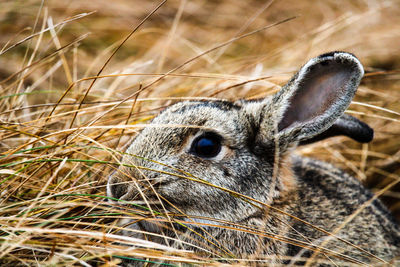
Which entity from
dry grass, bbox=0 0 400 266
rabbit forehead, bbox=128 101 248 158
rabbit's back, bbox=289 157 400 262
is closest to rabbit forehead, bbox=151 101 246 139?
rabbit forehead, bbox=128 101 248 158

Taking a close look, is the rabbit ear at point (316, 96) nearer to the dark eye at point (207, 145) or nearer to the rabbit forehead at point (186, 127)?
the rabbit forehead at point (186, 127)

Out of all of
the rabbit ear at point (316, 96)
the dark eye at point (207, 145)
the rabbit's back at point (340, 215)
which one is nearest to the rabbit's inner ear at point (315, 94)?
the rabbit ear at point (316, 96)

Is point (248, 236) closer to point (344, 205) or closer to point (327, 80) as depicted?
point (344, 205)

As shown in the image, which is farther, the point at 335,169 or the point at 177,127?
the point at 335,169

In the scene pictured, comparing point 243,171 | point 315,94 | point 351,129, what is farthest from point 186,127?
point 351,129

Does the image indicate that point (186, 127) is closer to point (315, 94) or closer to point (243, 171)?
point (243, 171)

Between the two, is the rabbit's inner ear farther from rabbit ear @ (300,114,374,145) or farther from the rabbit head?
rabbit ear @ (300,114,374,145)

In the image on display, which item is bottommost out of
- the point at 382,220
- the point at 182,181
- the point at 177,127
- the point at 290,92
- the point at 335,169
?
the point at 382,220

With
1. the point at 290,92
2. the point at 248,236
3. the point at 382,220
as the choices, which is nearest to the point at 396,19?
the point at 382,220
